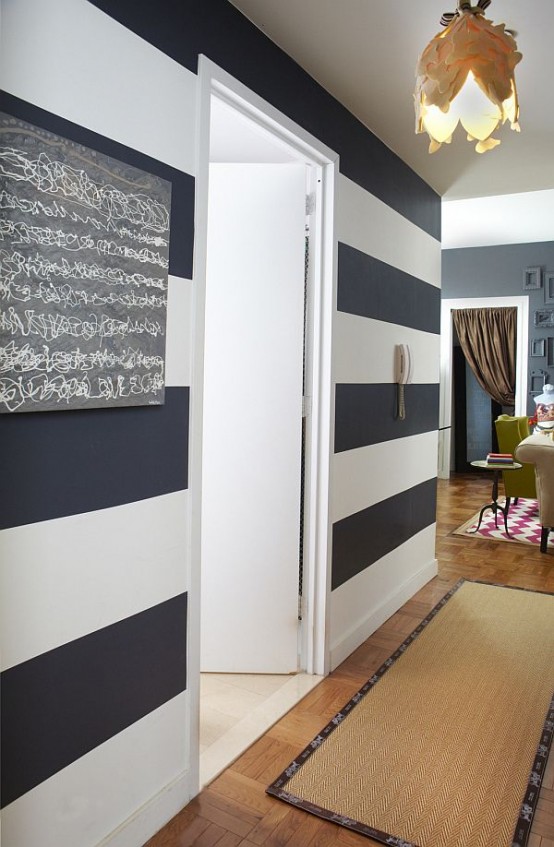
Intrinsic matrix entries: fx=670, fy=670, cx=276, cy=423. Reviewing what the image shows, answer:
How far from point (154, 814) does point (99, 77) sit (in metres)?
1.97

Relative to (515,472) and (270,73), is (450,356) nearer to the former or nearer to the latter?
(515,472)

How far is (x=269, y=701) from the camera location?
8.82 feet

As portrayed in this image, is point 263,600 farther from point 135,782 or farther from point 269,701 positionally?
point 135,782

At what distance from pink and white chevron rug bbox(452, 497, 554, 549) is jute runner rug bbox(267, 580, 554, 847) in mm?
2004

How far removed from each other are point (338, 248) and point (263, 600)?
1567 millimetres

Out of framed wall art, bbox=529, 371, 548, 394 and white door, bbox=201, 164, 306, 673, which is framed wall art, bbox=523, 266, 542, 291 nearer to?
framed wall art, bbox=529, 371, 548, 394

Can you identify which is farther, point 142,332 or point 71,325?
point 142,332

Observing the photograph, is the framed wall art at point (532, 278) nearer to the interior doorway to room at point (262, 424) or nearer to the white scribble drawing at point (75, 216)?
the interior doorway to room at point (262, 424)

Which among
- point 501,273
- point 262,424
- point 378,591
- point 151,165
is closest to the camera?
point 151,165

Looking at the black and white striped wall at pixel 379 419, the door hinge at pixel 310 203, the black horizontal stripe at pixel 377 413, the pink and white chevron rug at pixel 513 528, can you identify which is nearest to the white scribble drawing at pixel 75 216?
the door hinge at pixel 310 203

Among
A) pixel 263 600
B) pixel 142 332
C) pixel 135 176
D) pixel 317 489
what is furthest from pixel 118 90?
pixel 263 600

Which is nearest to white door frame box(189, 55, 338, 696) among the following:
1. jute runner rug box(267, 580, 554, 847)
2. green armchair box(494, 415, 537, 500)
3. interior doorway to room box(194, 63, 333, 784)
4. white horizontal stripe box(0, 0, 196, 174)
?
interior doorway to room box(194, 63, 333, 784)

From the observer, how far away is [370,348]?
3311 mm

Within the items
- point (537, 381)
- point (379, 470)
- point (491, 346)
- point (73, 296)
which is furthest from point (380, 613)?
point (491, 346)
